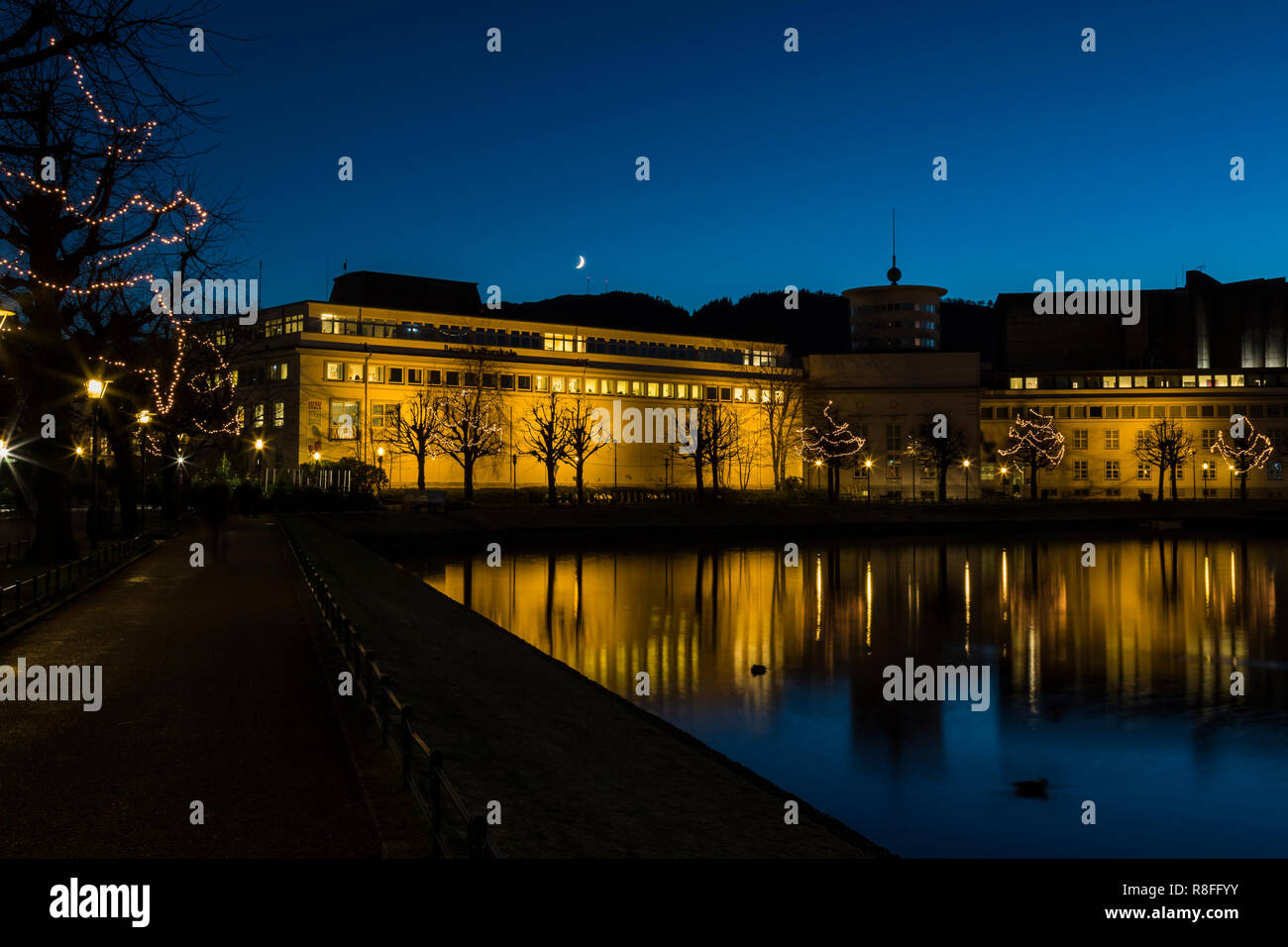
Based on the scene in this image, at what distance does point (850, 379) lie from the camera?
118m

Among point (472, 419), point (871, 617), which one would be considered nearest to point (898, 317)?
point (472, 419)

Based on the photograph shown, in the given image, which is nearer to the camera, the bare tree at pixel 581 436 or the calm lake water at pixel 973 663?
the calm lake water at pixel 973 663

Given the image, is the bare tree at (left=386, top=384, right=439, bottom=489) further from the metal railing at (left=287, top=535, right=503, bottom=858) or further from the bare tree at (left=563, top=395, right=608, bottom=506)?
the metal railing at (left=287, top=535, right=503, bottom=858)

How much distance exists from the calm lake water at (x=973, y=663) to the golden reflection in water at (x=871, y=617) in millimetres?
147

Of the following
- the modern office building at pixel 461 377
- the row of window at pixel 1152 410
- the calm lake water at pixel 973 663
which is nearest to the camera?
the calm lake water at pixel 973 663

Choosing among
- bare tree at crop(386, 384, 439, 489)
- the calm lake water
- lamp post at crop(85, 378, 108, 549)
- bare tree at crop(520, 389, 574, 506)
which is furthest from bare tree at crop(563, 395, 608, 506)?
lamp post at crop(85, 378, 108, 549)

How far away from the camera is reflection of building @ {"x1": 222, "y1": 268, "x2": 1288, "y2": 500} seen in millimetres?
95625

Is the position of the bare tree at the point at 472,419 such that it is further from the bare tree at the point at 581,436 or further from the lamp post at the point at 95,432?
the lamp post at the point at 95,432

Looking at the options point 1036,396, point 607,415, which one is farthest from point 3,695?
point 1036,396
